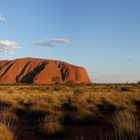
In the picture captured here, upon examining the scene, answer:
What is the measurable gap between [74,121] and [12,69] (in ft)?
408

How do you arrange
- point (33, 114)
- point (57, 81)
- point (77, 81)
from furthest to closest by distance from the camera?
point (77, 81), point (57, 81), point (33, 114)

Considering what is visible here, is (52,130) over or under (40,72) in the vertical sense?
under

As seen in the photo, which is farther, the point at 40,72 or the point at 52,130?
the point at 40,72

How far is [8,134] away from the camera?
698 cm

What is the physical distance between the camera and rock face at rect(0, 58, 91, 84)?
124 meters

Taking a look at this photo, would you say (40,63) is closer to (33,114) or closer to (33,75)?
(33,75)

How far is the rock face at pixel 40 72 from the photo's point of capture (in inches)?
4885

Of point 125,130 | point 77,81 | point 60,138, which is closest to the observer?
point 125,130

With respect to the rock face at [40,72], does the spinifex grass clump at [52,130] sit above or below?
below

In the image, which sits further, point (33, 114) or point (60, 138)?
point (33, 114)

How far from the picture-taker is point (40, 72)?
124 meters

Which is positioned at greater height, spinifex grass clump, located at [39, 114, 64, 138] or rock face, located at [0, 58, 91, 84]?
rock face, located at [0, 58, 91, 84]

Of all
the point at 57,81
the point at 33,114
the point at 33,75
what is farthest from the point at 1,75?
the point at 33,114

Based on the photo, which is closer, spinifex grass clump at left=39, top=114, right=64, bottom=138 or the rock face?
spinifex grass clump at left=39, top=114, right=64, bottom=138
